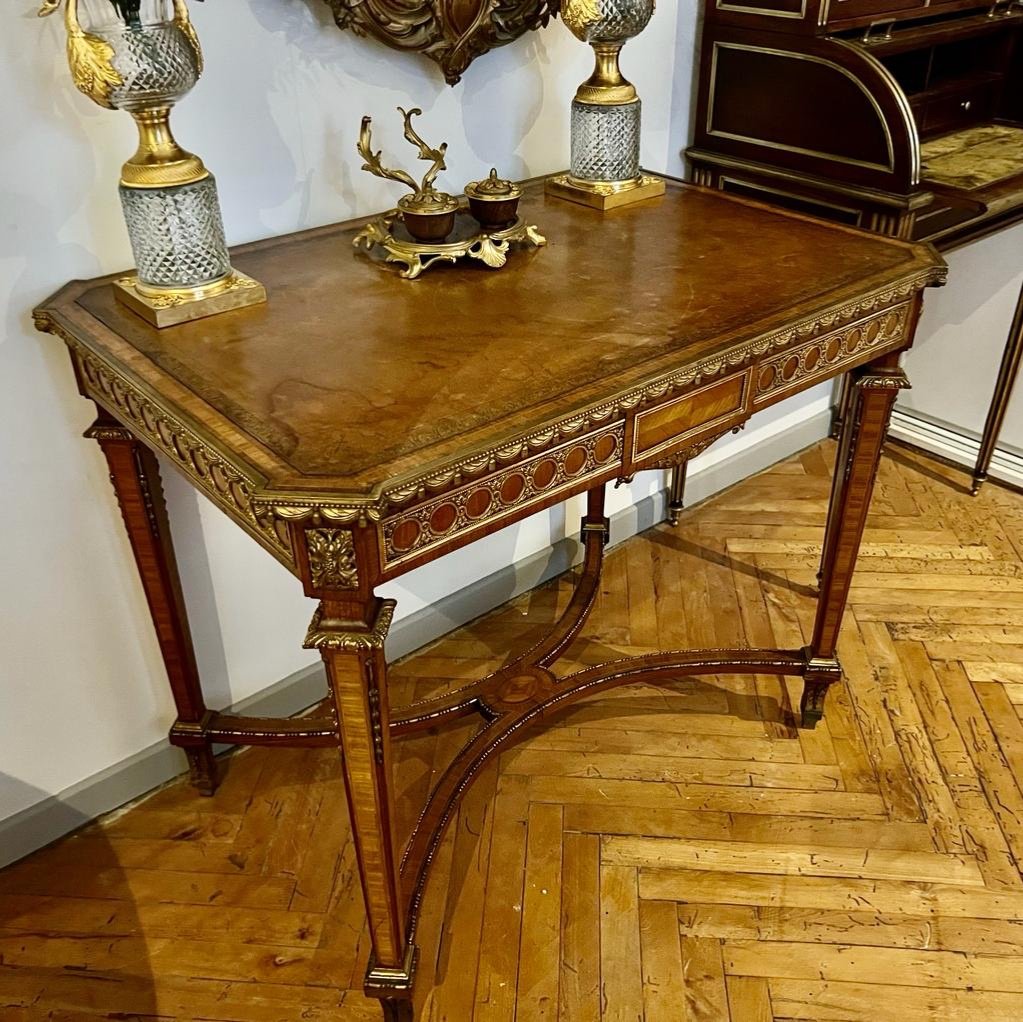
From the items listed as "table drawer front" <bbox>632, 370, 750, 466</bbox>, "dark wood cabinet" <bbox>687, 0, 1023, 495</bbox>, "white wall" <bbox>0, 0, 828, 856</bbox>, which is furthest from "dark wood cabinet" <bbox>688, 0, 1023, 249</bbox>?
"table drawer front" <bbox>632, 370, 750, 466</bbox>

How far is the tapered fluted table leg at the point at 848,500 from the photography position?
5.21 ft

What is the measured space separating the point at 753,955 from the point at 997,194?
4.47 feet

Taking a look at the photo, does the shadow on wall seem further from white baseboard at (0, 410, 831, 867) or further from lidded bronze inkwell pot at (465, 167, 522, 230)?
lidded bronze inkwell pot at (465, 167, 522, 230)

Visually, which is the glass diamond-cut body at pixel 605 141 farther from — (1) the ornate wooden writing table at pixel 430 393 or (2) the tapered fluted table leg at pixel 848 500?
(2) the tapered fluted table leg at pixel 848 500

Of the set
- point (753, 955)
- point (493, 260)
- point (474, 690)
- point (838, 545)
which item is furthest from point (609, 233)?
point (753, 955)

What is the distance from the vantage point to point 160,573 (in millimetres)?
1563

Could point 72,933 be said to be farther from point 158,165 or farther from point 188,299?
point 158,165

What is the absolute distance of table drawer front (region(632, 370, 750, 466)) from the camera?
1.23m

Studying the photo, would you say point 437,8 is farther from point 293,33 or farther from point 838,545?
point 838,545

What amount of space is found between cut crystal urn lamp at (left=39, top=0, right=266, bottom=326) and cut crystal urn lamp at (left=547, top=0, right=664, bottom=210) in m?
0.62

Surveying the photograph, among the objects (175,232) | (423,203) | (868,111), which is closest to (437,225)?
(423,203)

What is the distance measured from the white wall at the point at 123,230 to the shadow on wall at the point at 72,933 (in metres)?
0.11

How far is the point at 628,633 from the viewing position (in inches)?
87.6

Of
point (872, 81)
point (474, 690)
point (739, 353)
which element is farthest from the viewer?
point (474, 690)
